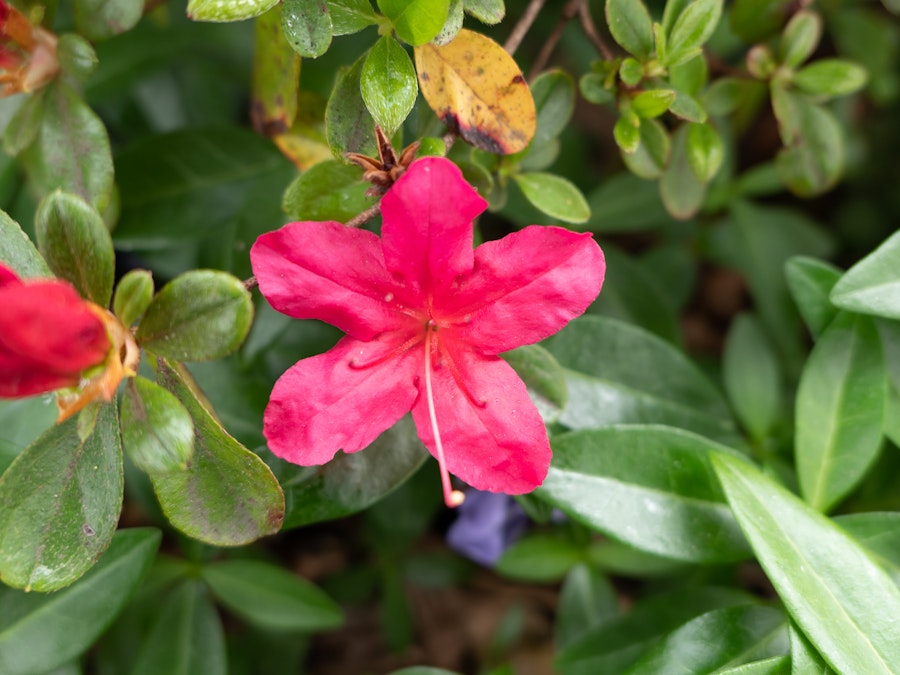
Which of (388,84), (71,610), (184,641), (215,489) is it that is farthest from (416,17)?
(184,641)

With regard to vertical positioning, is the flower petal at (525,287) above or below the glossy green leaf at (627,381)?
above

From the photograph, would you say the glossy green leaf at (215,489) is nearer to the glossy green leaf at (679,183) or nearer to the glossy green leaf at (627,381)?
the glossy green leaf at (627,381)

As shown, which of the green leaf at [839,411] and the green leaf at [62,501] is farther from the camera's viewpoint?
the green leaf at [839,411]

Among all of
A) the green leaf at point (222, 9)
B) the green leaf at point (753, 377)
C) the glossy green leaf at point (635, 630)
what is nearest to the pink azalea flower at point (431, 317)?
the green leaf at point (222, 9)

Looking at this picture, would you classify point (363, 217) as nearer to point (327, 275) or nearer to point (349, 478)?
point (327, 275)

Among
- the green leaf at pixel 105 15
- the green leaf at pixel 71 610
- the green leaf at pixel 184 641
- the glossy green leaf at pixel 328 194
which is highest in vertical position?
the green leaf at pixel 105 15

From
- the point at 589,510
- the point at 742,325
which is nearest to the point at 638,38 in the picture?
the point at 589,510

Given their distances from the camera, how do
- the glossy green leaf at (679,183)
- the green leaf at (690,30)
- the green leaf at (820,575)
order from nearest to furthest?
the green leaf at (820,575) → the green leaf at (690,30) → the glossy green leaf at (679,183)

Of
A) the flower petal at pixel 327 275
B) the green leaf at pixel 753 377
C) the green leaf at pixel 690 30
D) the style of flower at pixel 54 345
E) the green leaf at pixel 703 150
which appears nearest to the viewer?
the style of flower at pixel 54 345
